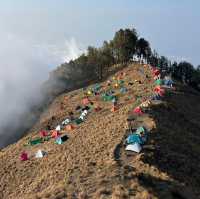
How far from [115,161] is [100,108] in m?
45.8

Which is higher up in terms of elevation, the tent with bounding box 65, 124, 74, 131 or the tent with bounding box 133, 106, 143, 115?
the tent with bounding box 133, 106, 143, 115

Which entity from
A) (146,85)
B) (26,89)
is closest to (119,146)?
(146,85)

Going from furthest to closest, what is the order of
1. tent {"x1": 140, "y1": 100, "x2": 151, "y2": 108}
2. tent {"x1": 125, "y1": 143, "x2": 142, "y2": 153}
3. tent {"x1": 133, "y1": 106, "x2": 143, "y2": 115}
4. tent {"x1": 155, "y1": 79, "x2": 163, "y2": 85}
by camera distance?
tent {"x1": 155, "y1": 79, "x2": 163, "y2": 85}
tent {"x1": 140, "y1": 100, "x2": 151, "y2": 108}
tent {"x1": 133, "y1": 106, "x2": 143, "y2": 115}
tent {"x1": 125, "y1": 143, "x2": 142, "y2": 153}

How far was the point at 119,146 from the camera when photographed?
214 feet

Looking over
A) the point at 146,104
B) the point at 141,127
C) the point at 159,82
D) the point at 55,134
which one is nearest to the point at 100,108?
the point at 55,134

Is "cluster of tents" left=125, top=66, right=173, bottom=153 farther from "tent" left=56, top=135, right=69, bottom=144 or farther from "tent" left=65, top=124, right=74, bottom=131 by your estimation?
"tent" left=65, top=124, right=74, bottom=131

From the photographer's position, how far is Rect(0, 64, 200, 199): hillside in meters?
49.2

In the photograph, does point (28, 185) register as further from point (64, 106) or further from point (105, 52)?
point (105, 52)

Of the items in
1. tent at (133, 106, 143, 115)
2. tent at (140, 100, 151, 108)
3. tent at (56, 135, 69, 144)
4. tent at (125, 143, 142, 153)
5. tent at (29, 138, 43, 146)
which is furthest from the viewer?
tent at (29, 138, 43, 146)

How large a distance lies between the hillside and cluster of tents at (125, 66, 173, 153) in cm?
84

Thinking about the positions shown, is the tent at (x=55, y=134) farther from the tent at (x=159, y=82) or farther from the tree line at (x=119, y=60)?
the tree line at (x=119, y=60)

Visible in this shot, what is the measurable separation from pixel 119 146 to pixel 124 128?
8.96 meters

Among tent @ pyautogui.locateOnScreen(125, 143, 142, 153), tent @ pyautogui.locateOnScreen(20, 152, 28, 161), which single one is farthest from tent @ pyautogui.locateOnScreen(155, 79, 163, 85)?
tent @ pyautogui.locateOnScreen(125, 143, 142, 153)

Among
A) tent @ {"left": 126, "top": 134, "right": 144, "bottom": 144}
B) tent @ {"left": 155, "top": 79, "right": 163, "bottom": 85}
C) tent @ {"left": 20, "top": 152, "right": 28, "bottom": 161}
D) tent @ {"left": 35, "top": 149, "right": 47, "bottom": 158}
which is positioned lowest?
tent @ {"left": 20, "top": 152, "right": 28, "bottom": 161}
